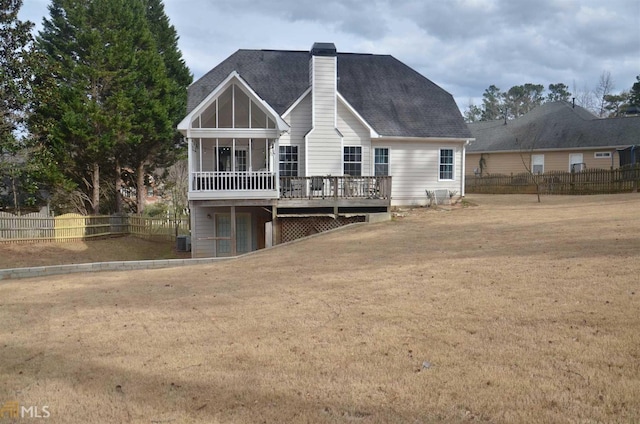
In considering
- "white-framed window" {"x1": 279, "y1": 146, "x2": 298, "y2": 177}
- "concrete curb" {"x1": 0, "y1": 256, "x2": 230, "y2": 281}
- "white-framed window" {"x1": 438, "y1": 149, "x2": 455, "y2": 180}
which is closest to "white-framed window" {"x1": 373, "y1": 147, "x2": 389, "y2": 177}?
"white-framed window" {"x1": 438, "y1": 149, "x2": 455, "y2": 180}

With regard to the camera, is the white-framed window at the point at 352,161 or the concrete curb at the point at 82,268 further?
the white-framed window at the point at 352,161

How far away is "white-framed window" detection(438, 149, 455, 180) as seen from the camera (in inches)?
991

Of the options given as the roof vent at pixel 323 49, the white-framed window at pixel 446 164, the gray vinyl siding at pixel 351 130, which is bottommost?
the white-framed window at pixel 446 164

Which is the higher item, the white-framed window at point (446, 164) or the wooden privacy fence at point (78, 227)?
the white-framed window at point (446, 164)

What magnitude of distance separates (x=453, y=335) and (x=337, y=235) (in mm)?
11767

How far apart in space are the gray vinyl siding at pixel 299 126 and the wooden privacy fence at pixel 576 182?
1446 cm

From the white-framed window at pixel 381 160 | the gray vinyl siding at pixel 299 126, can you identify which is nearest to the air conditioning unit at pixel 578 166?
the white-framed window at pixel 381 160

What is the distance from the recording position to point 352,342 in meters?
6.42

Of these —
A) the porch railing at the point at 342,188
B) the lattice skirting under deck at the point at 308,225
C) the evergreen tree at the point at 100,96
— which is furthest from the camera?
the evergreen tree at the point at 100,96

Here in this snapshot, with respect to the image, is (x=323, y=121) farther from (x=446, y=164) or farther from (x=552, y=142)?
(x=552, y=142)

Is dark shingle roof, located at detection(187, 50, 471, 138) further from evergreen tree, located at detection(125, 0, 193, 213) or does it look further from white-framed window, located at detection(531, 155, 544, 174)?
white-framed window, located at detection(531, 155, 544, 174)

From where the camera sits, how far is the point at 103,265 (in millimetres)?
14820

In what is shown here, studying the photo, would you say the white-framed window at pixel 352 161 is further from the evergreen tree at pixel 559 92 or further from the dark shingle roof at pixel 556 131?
the evergreen tree at pixel 559 92

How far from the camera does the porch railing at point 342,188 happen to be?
21.0 m
